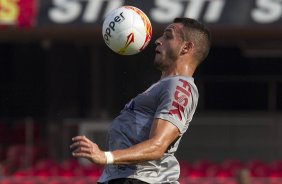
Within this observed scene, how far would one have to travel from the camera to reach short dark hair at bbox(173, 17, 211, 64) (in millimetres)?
6031

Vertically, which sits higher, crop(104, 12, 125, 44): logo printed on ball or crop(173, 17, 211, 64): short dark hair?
crop(104, 12, 125, 44): logo printed on ball

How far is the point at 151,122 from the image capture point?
231 inches

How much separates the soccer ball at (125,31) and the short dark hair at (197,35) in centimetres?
41

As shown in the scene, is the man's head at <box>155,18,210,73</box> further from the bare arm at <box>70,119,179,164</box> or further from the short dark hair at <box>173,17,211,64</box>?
the bare arm at <box>70,119,179,164</box>

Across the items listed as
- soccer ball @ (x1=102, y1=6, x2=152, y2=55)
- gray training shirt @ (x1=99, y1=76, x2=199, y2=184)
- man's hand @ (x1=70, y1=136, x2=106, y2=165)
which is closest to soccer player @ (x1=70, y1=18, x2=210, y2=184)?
gray training shirt @ (x1=99, y1=76, x2=199, y2=184)

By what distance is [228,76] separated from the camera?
59.2ft

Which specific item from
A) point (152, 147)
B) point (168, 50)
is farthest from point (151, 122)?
point (168, 50)

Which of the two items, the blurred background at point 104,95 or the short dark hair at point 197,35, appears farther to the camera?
the blurred background at point 104,95

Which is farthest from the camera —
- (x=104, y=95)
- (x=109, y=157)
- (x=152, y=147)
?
(x=104, y=95)

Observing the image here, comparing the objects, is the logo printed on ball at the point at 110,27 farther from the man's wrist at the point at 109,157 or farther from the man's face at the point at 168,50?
the man's wrist at the point at 109,157

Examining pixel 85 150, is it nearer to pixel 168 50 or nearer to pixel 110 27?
A: pixel 168 50

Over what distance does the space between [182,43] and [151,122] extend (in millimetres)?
556

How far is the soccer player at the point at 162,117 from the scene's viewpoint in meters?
5.59

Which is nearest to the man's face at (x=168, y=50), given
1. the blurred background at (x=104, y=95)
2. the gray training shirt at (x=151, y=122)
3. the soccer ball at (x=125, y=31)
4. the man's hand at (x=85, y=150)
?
the gray training shirt at (x=151, y=122)
